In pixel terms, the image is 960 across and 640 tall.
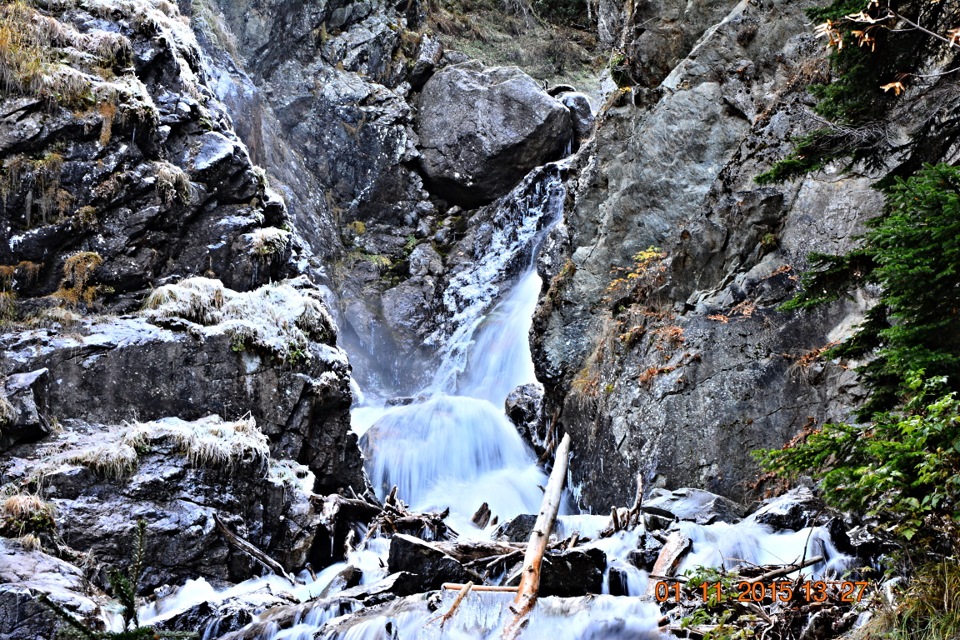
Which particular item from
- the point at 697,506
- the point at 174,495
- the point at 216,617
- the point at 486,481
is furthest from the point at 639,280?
the point at 216,617

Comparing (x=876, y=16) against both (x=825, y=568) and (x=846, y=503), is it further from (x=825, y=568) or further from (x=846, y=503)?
(x=825, y=568)

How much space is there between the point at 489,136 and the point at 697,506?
16.9 metres

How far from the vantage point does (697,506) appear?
7.25 meters

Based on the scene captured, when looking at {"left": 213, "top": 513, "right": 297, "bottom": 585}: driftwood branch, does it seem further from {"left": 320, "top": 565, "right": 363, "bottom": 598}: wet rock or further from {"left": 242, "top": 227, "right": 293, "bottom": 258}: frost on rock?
{"left": 242, "top": 227, "right": 293, "bottom": 258}: frost on rock

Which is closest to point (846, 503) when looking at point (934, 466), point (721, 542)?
point (934, 466)

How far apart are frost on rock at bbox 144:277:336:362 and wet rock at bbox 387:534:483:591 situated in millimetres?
4810

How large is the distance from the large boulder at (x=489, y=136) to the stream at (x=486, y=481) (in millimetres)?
1532

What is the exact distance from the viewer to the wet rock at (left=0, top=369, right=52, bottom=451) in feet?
27.0

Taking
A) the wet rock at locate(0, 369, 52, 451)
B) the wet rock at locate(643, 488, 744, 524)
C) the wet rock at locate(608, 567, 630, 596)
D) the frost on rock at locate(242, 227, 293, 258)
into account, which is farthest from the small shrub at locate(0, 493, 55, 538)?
the wet rock at locate(643, 488, 744, 524)

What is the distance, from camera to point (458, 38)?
26.0 metres

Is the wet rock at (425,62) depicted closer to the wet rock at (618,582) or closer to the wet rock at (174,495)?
the wet rock at (174,495)

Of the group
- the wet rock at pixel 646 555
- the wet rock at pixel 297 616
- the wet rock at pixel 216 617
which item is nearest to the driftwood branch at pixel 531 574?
the wet rock at pixel 646 555

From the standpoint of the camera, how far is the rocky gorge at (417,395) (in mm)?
6070

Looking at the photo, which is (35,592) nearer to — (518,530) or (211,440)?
(211,440)
